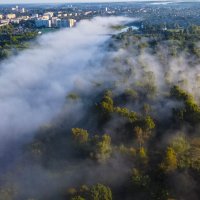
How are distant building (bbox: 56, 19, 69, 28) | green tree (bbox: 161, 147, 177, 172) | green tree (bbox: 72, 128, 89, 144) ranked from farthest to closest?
distant building (bbox: 56, 19, 69, 28) → green tree (bbox: 72, 128, 89, 144) → green tree (bbox: 161, 147, 177, 172)

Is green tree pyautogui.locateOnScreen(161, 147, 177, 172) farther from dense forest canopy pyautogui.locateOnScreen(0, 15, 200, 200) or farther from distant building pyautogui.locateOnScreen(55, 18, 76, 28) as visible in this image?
distant building pyautogui.locateOnScreen(55, 18, 76, 28)

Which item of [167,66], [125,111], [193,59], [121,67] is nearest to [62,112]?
[125,111]

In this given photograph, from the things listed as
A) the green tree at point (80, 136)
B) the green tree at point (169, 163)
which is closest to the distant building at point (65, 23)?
the green tree at point (80, 136)

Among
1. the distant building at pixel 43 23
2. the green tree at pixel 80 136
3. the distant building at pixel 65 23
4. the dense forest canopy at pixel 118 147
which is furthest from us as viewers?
the distant building at pixel 43 23

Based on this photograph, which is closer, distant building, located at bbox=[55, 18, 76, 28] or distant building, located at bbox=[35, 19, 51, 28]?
distant building, located at bbox=[55, 18, 76, 28]

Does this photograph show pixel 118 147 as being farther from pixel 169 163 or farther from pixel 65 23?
pixel 65 23

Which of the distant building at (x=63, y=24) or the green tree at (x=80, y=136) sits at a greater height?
the green tree at (x=80, y=136)

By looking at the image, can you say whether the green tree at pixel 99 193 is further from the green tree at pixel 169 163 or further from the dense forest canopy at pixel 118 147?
the green tree at pixel 169 163

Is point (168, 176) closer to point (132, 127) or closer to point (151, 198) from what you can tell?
point (151, 198)

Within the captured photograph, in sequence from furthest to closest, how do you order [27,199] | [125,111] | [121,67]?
[121,67] → [125,111] → [27,199]

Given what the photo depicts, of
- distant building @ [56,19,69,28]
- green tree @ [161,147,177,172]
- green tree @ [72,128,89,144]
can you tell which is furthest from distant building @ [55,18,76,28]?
green tree @ [161,147,177,172]

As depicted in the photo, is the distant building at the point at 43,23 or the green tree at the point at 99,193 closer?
the green tree at the point at 99,193
